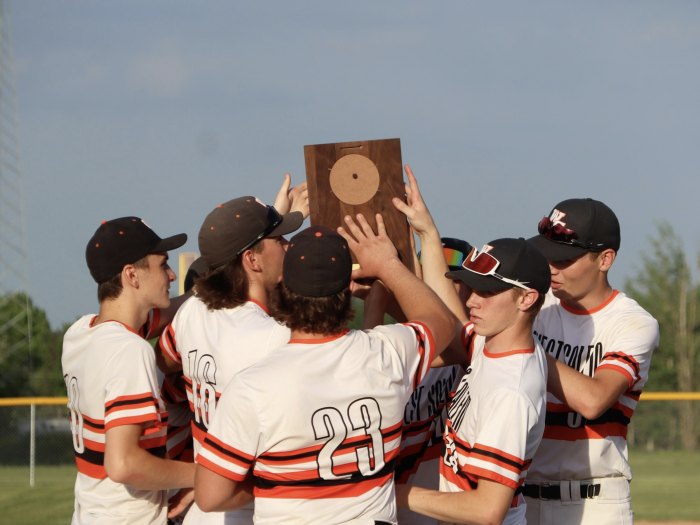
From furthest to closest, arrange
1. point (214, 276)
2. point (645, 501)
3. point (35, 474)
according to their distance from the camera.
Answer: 1. point (35, 474)
2. point (645, 501)
3. point (214, 276)

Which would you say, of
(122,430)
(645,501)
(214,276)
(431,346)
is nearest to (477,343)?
(431,346)

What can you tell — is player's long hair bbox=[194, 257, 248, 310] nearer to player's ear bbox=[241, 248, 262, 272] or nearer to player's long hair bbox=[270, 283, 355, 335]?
player's ear bbox=[241, 248, 262, 272]

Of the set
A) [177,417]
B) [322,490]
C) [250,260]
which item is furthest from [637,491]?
[322,490]

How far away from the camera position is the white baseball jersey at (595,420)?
479 centimetres

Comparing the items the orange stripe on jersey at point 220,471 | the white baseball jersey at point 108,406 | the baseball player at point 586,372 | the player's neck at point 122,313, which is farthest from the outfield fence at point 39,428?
the orange stripe on jersey at point 220,471

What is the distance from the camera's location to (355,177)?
4.49 meters

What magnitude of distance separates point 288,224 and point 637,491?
1175cm

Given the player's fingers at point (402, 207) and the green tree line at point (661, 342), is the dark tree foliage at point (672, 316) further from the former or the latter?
the player's fingers at point (402, 207)

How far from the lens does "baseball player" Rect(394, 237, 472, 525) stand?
505cm

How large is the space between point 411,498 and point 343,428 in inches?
19.5

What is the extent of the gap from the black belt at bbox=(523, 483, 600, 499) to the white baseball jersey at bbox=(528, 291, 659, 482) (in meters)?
0.04

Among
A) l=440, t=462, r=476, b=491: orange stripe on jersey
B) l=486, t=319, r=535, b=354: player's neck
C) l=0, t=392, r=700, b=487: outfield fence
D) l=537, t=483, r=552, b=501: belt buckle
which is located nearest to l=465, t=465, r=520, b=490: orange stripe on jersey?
l=440, t=462, r=476, b=491: orange stripe on jersey

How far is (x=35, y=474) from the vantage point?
15359 mm

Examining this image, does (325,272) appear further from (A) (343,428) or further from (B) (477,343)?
(B) (477,343)
